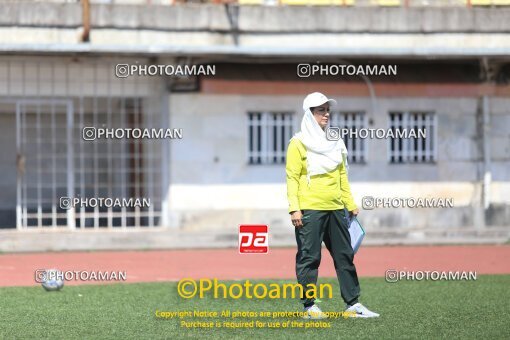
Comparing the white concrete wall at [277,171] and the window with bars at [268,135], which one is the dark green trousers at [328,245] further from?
the window with bars at [268,135]

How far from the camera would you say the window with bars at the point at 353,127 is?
939 inches

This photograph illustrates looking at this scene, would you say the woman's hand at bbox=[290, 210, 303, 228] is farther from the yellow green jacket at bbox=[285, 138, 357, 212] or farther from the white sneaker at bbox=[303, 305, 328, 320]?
the white sneaker at bbox=[303, 305, 328, 320]

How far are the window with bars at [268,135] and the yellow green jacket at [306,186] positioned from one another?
1256 centimetres

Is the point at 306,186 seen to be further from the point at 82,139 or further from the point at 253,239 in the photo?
the point at 82,139

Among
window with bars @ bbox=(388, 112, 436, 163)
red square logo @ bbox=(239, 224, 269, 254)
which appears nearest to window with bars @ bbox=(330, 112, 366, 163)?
window with bars @ bbox=(388, 112, 436, 163)

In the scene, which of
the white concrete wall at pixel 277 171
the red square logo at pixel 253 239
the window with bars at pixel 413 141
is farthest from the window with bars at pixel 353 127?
the red square logo at pixel 253 239

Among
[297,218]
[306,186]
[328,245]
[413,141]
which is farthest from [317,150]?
[413,141]

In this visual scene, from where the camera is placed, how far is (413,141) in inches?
960

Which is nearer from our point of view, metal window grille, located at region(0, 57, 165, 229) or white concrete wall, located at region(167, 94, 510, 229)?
metal window grille, located at region(0, 57, 165, 229)

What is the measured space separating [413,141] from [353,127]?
1369 millimetres

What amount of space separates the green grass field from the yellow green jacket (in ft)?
3.63

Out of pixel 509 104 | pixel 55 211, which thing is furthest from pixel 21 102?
pixel 509 104

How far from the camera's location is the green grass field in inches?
404

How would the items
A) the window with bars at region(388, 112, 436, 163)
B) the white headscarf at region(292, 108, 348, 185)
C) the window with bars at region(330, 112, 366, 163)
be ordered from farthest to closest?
the window with bars at region(388, 112, 436, 163) → the window with bars at region(330, 112, 366, 163) → the white headscarf at region(292, 108, 348, 185)
